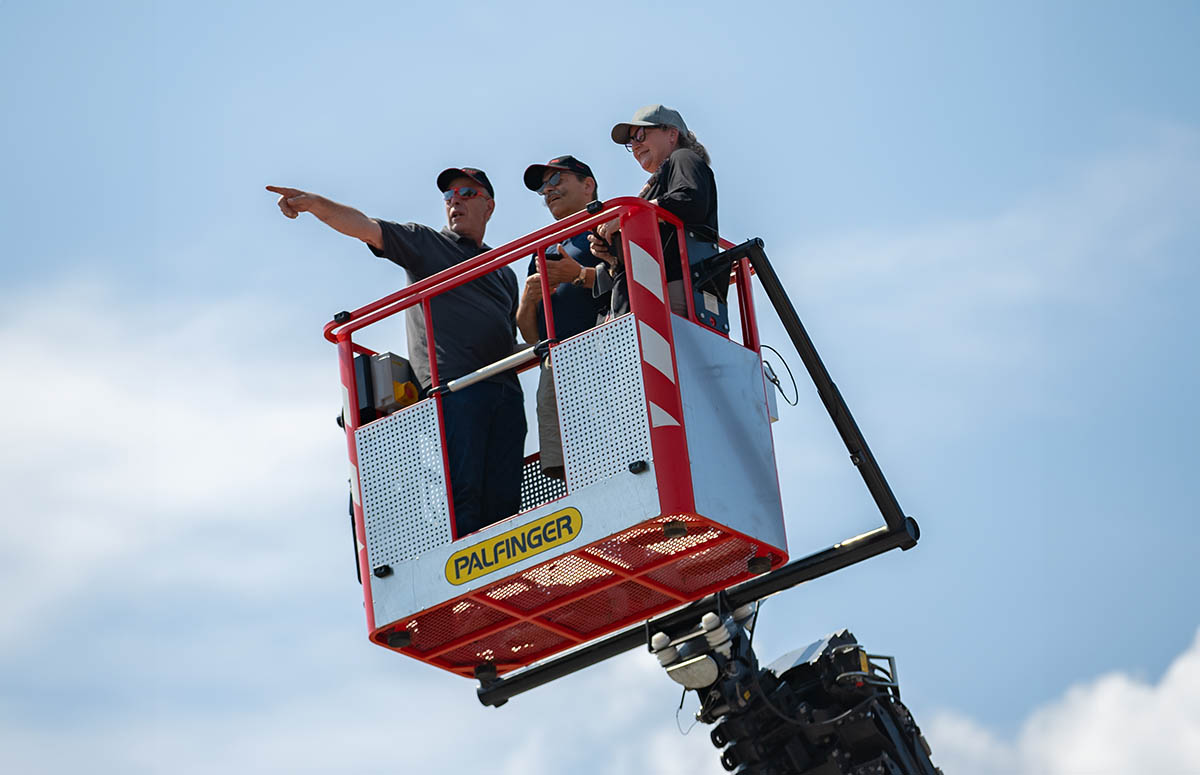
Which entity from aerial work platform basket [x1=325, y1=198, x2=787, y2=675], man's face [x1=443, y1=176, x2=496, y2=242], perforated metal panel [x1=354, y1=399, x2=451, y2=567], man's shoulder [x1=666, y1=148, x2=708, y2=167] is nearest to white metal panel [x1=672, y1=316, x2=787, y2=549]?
aerial work platform basket [x1=325, y1=198, x2=787, y2=675]

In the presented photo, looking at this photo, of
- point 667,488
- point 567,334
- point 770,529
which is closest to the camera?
point 667,488

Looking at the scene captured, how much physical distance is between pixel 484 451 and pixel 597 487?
1200mm

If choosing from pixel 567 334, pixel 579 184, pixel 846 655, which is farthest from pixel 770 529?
pixel 579 184

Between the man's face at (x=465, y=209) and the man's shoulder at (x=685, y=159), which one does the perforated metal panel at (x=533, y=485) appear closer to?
the man's face at (x=465, y=209)

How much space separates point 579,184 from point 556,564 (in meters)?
2.62

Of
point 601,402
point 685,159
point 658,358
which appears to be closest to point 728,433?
point 658,358

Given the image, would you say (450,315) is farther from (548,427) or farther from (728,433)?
(728,433)

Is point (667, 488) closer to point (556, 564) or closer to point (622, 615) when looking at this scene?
point (556, 564)

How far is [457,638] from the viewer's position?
33.8 ft

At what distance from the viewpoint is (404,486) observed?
33.0ft

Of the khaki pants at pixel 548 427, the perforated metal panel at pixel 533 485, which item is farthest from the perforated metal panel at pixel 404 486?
the perforated metal panel at pixel 533 485

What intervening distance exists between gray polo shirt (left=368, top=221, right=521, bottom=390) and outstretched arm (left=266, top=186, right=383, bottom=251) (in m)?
0.14

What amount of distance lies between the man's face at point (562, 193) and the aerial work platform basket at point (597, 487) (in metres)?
0.97

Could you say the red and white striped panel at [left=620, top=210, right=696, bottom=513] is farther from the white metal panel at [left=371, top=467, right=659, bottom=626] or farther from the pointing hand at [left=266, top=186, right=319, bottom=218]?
the pointing hand at [left=266, top=186, right=319, bottom=218]
